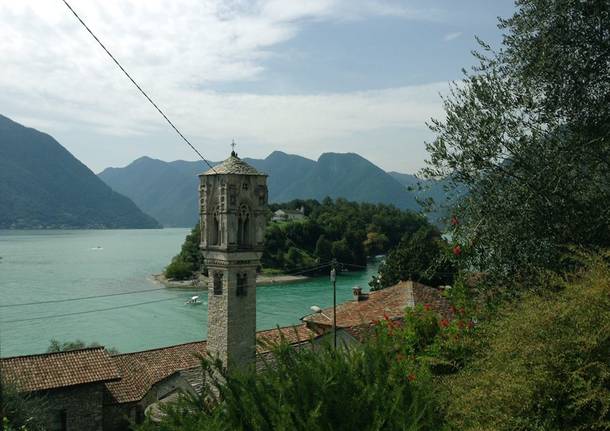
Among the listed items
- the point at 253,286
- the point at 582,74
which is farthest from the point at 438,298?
the point at 582,74

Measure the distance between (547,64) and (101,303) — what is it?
50.2 m

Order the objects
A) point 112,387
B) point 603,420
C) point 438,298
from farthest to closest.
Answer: point 438,298 → point 112,387 → point 603,420

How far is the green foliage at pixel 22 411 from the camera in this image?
13875 mm

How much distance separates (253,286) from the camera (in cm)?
1546

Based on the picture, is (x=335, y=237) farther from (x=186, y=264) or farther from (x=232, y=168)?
(x=232, y=168)

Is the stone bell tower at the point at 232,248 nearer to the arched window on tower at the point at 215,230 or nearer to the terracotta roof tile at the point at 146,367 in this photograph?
the arched window on tower at the point at 215,230

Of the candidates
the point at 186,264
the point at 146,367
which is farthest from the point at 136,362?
the point at 186,264

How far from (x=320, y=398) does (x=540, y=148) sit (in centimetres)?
554

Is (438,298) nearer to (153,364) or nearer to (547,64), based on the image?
(153,364)

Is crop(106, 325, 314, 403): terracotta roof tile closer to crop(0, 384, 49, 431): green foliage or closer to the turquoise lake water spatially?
crop(0, 384, 49, 431): green foliage

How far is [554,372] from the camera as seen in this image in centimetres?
467

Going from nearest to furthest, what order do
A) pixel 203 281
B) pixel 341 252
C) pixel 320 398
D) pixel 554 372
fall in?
pixel 554 372
pixel 320 398
pixel 203 281
pixel 341 252

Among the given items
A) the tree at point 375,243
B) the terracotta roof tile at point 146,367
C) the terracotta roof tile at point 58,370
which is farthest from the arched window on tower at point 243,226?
the tree at point 375,243

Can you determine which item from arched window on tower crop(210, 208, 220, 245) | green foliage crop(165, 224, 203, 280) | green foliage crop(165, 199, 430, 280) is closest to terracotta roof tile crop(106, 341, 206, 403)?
arched window on tower crop(210, 208, 220, 245)
